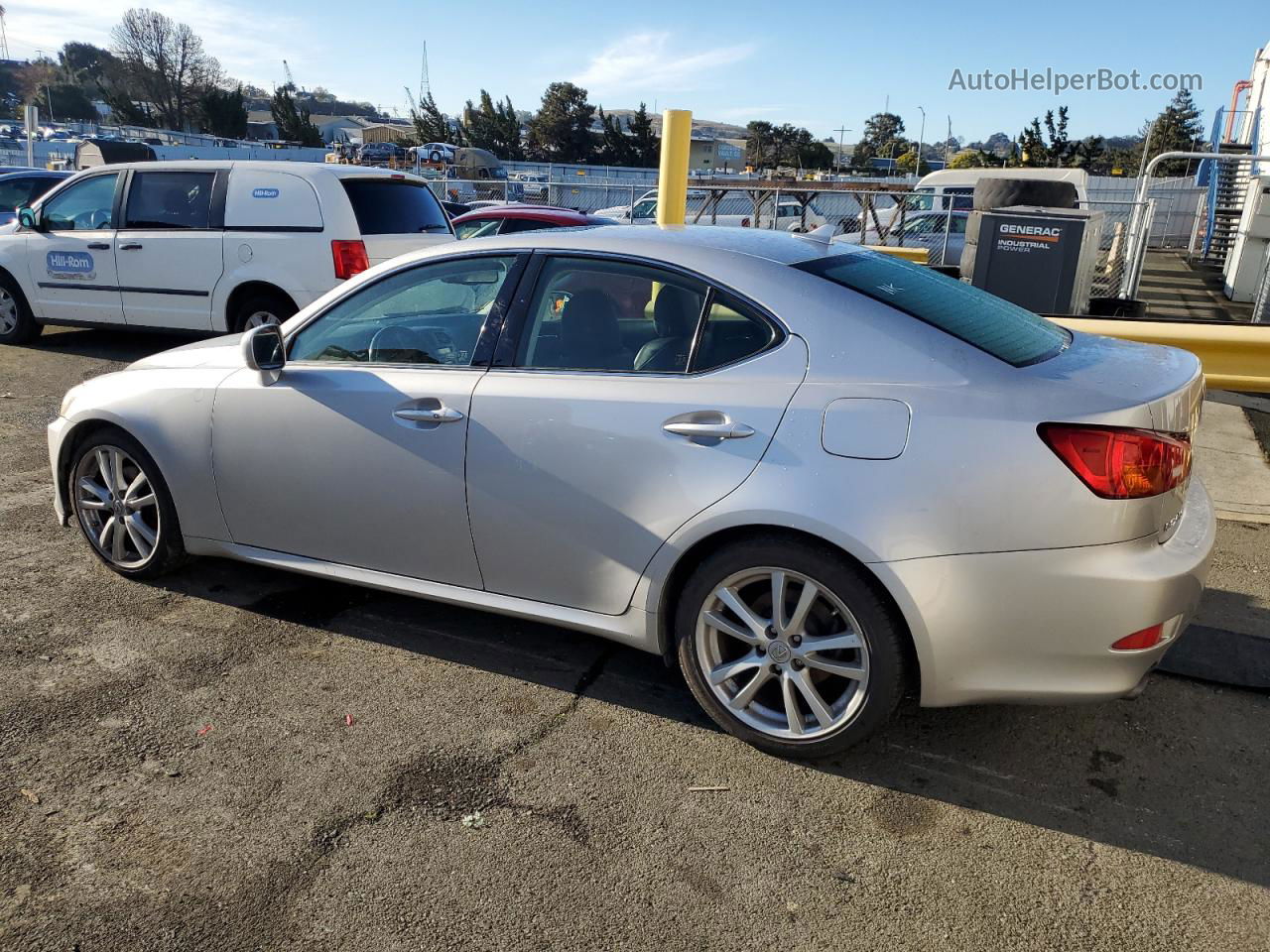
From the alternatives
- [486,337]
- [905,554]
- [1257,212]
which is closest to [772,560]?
[905,554]

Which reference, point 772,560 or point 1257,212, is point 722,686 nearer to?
point 772,560

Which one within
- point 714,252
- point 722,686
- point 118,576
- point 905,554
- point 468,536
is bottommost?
point 118,576

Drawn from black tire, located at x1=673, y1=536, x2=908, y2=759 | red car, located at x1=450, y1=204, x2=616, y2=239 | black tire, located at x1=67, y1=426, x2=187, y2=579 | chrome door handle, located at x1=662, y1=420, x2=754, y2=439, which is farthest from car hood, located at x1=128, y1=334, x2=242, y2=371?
red car, located at x1=450, y1=204, x2=616, y2=239

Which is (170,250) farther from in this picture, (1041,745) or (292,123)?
(292,123)

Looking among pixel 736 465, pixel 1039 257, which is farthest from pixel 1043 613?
pixel 1039 257

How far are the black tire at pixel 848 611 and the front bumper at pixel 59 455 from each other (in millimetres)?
2986

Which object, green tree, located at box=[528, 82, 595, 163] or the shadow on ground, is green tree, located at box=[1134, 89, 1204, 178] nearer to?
green tree, located at box=[528, 82, 595, 163]

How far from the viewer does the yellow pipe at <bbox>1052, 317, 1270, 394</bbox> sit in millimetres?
6098

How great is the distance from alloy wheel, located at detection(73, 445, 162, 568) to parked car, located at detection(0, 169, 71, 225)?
10.8 m

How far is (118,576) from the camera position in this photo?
4449mm

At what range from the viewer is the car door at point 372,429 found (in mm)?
3498

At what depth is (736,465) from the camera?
2953 millimetres

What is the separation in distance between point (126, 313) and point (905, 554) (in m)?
8.49

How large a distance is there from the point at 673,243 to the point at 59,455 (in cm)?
299
